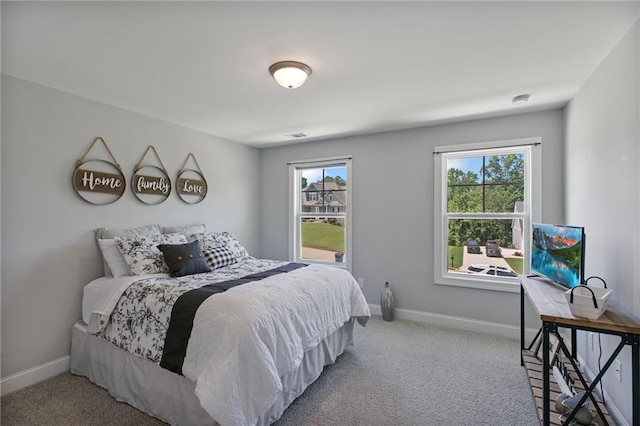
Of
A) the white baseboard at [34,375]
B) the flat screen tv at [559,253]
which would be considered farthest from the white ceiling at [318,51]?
the white baseboard at [34,375]

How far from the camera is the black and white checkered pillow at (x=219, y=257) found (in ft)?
10.1

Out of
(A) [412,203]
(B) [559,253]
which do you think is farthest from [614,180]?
(A) [412,203]

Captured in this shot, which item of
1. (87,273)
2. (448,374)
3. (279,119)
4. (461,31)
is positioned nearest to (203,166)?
(279,119)

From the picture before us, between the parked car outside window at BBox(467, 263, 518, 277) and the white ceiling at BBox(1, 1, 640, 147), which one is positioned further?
the parked car outside window at BBox(467, 263, 518, 277)

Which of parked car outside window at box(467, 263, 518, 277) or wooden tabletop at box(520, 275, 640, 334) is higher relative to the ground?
wooden tabletop at box(520, 275, 640, 334)

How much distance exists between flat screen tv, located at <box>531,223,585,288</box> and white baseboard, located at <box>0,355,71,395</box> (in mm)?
4063

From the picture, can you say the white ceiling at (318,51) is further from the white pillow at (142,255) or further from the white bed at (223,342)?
the white bed at (223,342)

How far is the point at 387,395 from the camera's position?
7.48 feet

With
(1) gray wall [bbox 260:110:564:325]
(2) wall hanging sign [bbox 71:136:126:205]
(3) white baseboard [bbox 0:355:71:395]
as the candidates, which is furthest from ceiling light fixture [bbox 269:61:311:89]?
(3) white baseboard [bbox 0:355:71:395]

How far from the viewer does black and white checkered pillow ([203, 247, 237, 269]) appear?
3.06m

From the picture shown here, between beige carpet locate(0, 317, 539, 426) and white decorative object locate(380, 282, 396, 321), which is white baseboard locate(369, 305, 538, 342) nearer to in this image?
white decorative object locate(380, 282, 396, 321)

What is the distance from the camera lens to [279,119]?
3506 millimetres

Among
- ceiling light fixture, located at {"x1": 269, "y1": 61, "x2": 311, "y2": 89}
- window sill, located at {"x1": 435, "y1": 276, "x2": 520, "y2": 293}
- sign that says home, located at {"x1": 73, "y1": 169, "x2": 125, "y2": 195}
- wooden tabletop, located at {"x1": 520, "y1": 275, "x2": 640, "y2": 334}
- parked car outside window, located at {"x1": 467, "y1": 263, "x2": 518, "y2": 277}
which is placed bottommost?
window sill, located at {"x1": 435, "y1": 276, "x2": 520, "y2": 293}

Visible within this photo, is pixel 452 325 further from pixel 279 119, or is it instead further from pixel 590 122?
pixel 279 119
